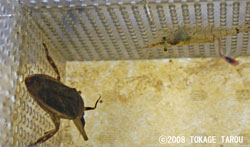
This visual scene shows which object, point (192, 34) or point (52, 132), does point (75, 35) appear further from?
point (192, 34)

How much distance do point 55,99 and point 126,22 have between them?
66 centimetres

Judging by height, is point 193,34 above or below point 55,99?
above

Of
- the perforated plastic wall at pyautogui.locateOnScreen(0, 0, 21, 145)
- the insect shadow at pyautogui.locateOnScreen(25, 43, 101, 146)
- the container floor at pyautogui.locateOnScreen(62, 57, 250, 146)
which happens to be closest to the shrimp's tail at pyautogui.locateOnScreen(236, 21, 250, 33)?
the container floor at pyautogui.locateOnScreen(62, 57, 250, 146)

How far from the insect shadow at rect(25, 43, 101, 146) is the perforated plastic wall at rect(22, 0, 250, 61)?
0.68 feet

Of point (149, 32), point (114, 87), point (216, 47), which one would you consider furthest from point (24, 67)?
point (216, 47)

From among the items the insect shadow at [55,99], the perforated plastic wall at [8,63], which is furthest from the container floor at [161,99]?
the perforated plastic wall at [8,63]

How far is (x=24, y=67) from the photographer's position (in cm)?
220

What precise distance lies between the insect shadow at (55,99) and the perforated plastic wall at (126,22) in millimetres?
208

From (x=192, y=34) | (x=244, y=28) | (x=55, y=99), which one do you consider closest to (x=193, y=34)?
(x=192, y=34)

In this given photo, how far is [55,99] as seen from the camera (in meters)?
2.33

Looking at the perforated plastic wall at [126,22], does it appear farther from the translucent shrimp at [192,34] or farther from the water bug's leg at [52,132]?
the water bug's leg at [52,132]

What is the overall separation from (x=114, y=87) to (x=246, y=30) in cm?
92

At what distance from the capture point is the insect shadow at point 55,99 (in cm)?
225

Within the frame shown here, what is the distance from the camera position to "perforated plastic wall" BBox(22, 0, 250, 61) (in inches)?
87.5
